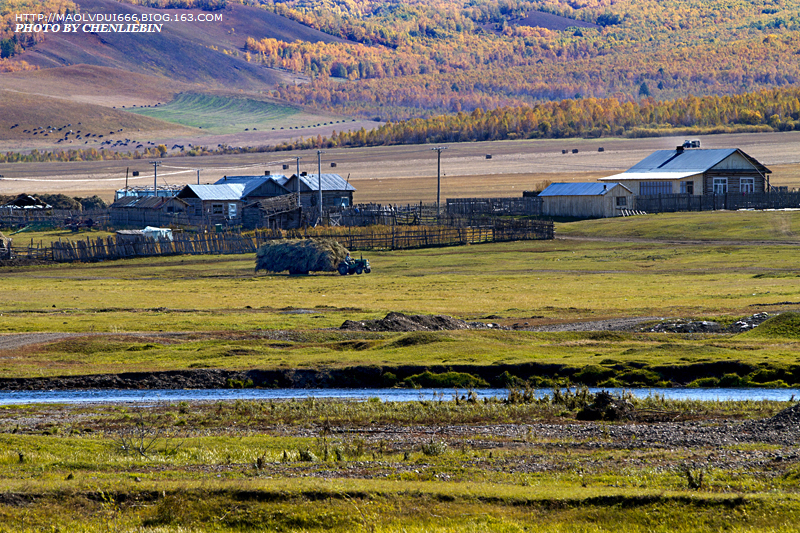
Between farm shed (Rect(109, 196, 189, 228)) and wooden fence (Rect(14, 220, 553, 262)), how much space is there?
1770cm

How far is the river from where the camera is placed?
25953 mm

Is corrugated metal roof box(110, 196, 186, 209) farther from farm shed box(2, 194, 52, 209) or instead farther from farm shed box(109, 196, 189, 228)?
farm shed box(2, 194, 52, 209)

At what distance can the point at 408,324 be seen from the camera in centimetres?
3666

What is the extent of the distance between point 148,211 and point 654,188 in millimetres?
52027

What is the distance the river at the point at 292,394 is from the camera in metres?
26.0

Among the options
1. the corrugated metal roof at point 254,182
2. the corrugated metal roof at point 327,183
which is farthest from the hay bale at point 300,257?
the corrugated metal roof at point 254,182

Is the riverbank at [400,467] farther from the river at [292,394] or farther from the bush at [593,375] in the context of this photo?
the bush at [593,375]

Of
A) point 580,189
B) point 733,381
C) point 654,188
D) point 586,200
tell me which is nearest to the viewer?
point 733,381

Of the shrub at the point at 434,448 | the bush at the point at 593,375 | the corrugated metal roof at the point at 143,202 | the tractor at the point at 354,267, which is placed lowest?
the bush at the point at 593,375

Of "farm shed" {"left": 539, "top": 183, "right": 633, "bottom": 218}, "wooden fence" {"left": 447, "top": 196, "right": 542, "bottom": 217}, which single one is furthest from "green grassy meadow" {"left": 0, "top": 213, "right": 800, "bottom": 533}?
"wooden fence" {"left": 447, "top": 196, "right": 542, "bottom": 217}

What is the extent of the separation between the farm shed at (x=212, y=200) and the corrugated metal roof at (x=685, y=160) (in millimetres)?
42253

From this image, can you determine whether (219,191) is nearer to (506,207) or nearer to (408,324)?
(506,207)

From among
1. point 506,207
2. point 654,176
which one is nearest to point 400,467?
point 506,207

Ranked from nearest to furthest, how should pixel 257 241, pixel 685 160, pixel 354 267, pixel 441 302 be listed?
1. pixel 441 302
2. pixel 354 267
3. pixel 257 241
4. pixel 685 160
